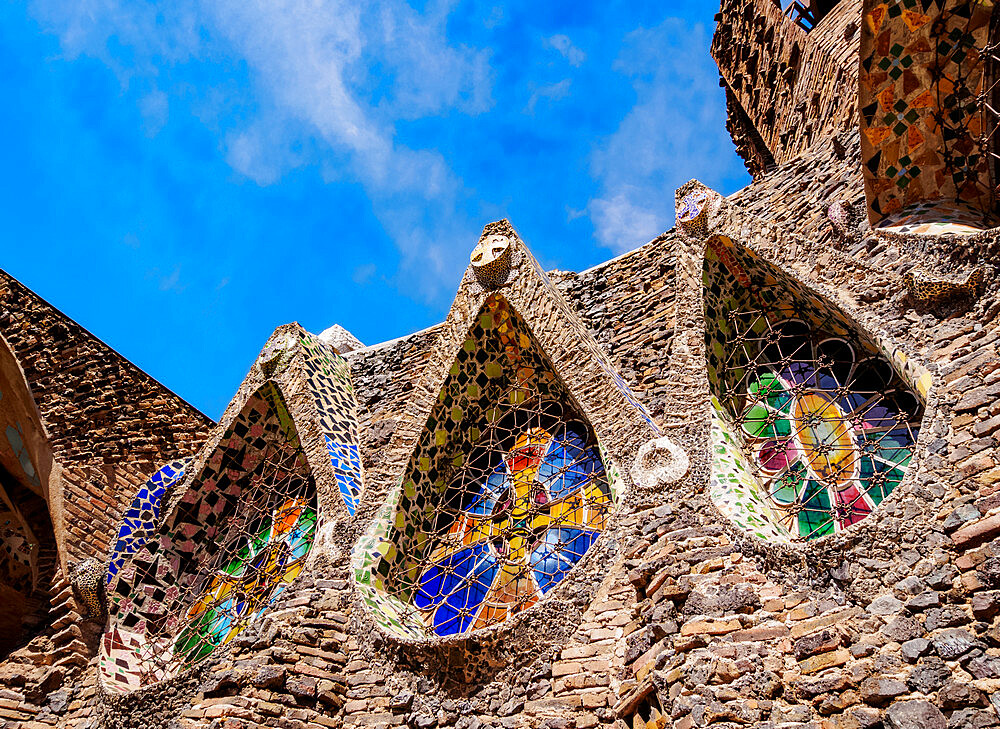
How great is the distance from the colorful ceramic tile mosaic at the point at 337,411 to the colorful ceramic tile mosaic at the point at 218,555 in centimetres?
31

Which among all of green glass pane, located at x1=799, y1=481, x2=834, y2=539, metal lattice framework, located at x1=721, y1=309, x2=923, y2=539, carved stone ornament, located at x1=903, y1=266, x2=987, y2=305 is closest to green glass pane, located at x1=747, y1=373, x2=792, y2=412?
metal lattice framework, located at x1=721, y1=309, x2=923, y2=539

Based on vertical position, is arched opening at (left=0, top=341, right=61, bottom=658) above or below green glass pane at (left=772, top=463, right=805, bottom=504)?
above

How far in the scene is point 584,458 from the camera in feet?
17.1

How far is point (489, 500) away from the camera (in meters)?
5.36

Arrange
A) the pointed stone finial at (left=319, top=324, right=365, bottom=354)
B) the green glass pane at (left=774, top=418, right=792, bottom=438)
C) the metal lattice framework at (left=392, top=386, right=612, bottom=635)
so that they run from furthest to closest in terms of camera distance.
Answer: the pointed stone finial at (left=319, top=324, right=365, bottom=354), the metal lattice framework at (left=392, top=386, right=612, bottom=635), the green glass pane at (left=774, top=418, right=792, bottom=438)

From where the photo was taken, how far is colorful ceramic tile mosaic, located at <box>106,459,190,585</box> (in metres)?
5.82

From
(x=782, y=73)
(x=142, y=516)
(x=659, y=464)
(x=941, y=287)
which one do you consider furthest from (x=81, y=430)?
(x=782, y=73)

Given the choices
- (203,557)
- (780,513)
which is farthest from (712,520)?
(203,557)

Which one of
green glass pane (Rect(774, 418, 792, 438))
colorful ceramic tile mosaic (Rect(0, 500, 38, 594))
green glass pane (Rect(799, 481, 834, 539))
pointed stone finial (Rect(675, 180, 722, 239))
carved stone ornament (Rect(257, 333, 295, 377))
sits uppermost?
carved stone ornament (Rect(257, 333, 295, 377))

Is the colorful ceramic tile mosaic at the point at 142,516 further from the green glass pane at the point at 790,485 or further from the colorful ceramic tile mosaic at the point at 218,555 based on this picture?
the green glass pane at the point at 790,485

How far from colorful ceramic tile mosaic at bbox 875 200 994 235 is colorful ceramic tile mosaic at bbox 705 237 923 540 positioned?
0.54 metres

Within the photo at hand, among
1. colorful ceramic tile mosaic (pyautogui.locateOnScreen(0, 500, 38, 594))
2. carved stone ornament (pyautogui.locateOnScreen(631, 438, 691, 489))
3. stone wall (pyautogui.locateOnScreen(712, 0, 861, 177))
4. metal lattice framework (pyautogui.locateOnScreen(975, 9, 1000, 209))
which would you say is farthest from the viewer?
stone wall (pyautogui.locateOnScreen(712, 0, 861, 177))

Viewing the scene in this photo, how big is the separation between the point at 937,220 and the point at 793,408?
119 cm

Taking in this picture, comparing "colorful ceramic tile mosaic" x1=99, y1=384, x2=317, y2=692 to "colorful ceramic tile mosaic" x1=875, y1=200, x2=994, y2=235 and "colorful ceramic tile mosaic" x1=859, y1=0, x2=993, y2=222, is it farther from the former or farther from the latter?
"colorful ceramic tile mosaic" x1=859, y1=0, x2=993, y2=222
